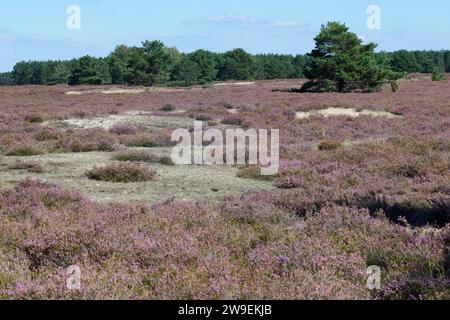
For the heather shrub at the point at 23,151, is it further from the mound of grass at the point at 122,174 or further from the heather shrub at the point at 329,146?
the heather shrub at the point at 329,146

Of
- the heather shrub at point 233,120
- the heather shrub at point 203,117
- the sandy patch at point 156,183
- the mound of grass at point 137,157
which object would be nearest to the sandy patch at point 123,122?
the heather shrub at point 203,117

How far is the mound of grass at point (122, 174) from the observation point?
36.8ft

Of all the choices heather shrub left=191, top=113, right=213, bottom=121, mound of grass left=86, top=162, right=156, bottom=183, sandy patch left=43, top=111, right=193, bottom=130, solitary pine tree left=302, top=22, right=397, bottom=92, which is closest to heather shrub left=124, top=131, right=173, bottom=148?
sandy patch left=43, top=111, right=193, bottom=130

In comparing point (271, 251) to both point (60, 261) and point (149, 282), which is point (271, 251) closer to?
point (149, 282)

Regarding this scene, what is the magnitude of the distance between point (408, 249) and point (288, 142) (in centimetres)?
1244

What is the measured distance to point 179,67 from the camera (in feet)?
320

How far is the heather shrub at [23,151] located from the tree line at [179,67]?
49.5m

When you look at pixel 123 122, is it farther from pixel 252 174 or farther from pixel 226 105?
pixel 252 174

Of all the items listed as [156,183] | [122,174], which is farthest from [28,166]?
[156,183]

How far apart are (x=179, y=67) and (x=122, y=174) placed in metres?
88.1

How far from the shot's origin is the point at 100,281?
4.62 meters

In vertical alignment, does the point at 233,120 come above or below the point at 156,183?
above
